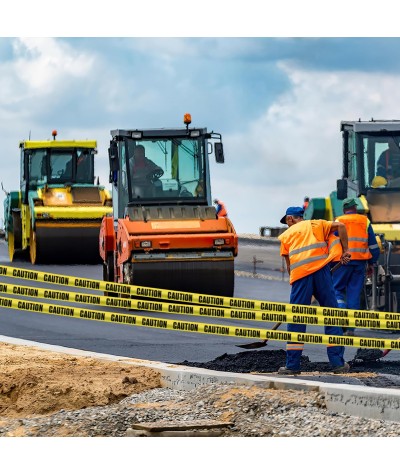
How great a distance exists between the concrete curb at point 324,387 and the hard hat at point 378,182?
7.95 m

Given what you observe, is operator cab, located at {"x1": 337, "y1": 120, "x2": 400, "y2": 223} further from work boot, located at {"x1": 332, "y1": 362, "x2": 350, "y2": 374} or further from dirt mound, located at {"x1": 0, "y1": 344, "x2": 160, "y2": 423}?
dirt mound, located at {"x1": 0, "y1": 344, "x2": 160, "y2": 423}

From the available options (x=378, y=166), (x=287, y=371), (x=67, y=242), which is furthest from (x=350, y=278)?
(x=67, y=242)

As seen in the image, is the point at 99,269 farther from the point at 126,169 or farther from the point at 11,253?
the point at 126,169

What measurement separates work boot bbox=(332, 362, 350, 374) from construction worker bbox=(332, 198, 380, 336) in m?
2.84

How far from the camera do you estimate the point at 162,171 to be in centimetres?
2027

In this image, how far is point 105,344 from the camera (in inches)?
612

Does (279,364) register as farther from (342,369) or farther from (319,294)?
(319,294)

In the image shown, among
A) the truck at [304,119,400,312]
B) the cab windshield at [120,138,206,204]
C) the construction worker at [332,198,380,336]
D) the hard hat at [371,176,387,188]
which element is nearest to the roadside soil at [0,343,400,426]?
the construction worker at [332,198,380,336]

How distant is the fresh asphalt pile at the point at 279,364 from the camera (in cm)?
1284

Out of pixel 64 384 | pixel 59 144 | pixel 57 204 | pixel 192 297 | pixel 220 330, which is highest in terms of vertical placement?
pixel 59 144

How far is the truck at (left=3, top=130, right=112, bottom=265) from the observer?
27125 millimetres

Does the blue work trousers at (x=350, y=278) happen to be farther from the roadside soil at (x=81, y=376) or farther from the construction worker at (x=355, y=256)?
the roadside soil at (x=81, y=376)

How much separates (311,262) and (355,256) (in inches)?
128

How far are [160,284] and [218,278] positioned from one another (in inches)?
38.4
